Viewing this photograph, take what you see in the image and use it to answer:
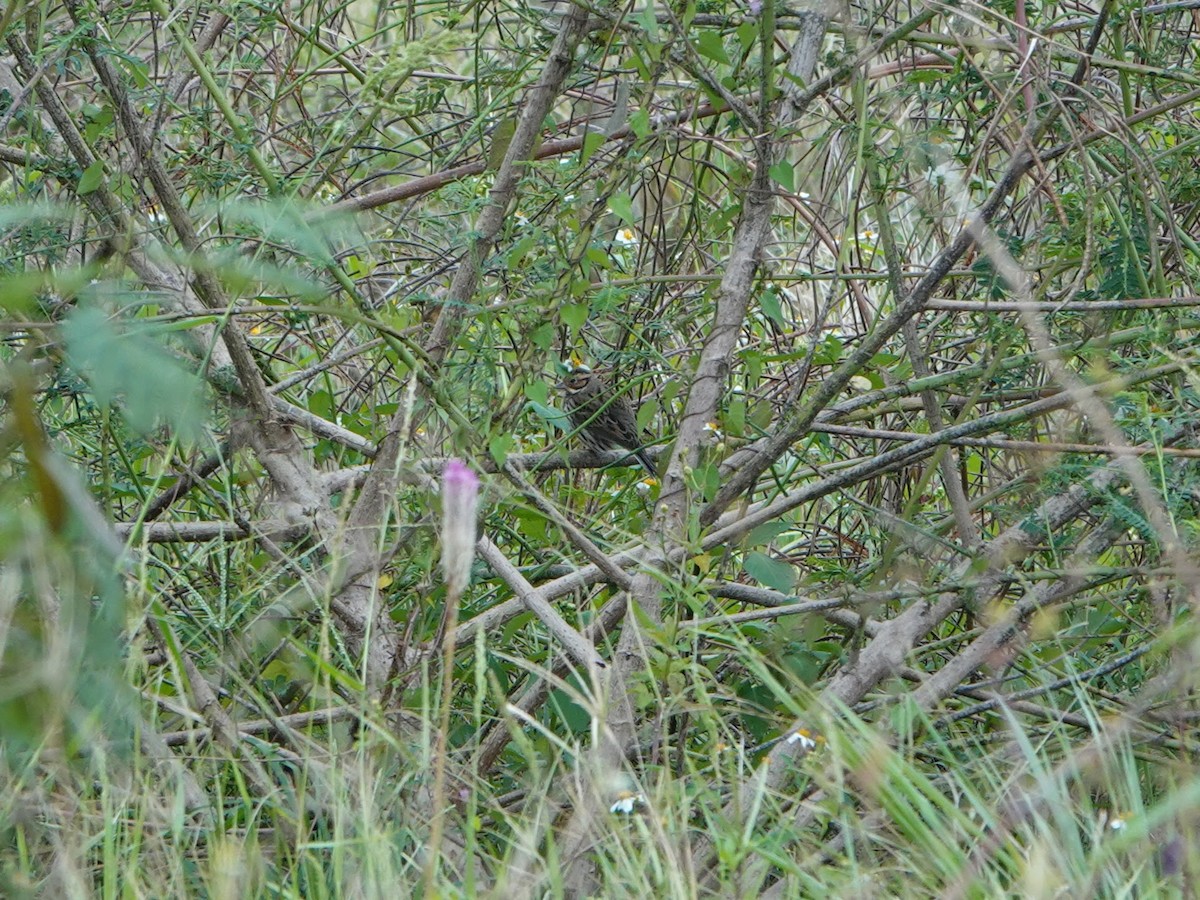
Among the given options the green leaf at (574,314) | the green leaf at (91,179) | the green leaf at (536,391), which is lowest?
the green leaf at (536,391)

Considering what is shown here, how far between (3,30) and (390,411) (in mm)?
926

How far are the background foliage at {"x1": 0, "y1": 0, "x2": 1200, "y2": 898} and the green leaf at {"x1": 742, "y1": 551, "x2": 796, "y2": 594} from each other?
14 millimetres

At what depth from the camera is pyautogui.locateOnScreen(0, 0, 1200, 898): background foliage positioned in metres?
1.59

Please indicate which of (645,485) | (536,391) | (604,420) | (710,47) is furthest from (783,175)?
(604,420)

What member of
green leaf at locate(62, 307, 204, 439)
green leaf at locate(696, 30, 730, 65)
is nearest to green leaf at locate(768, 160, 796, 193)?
green leaf at locate(696, 30, 730, 65)

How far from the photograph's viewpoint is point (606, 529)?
268 cm

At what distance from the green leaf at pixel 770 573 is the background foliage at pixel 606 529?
14 millimetres

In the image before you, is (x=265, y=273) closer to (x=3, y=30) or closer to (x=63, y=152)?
(x=3, y=30)

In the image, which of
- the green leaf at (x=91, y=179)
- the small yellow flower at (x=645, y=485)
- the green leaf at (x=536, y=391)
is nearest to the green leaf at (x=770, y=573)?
the small yellow flower at (x=645, y=485)

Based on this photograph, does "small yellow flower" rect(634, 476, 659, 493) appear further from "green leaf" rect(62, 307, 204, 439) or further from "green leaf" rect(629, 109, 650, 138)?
"green leaf" rect(62, 307, 204, 439)

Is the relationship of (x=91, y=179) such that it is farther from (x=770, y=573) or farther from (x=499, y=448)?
(x=770, y=573)

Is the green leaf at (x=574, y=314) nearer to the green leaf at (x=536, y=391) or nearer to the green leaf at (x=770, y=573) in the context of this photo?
the green leaf at (x=536, y=391)

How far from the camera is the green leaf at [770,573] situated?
2.46m

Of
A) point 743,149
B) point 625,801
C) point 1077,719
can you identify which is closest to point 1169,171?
point 743,149
